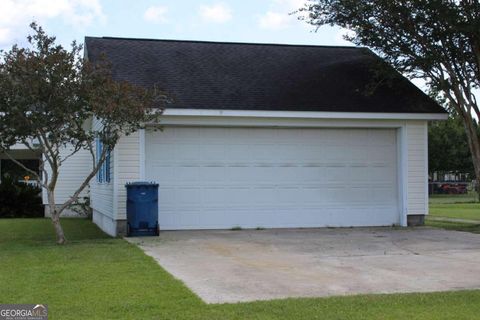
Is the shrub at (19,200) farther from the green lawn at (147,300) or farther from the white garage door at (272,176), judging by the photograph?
the green lawn at (147,300)

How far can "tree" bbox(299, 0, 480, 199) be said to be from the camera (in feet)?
46.9

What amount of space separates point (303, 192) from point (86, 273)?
7.97m

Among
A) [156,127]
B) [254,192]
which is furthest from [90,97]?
[254,192]

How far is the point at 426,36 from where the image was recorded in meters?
15.3

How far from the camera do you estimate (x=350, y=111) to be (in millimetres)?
15180

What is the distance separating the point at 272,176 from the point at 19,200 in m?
13.8

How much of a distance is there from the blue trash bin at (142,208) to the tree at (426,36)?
662 cm

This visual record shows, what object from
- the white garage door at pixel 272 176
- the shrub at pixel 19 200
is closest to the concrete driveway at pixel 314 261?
the white garage door at pixel 272 176

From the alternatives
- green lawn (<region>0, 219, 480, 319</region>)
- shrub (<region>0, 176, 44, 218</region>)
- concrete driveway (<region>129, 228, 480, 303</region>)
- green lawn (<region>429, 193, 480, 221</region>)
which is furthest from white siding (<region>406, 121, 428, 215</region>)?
shrub (<region>0, 176, 44, 218</region>)

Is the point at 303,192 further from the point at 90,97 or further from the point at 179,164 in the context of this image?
the point at 90,97

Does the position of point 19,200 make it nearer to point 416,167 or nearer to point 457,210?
point 416,167

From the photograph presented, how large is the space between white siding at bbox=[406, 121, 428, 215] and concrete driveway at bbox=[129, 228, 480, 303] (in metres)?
1.42

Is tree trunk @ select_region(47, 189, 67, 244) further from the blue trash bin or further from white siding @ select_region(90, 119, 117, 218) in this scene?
white siding @ select_region(90, 119, 117, 218)

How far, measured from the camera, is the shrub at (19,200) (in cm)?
2455
